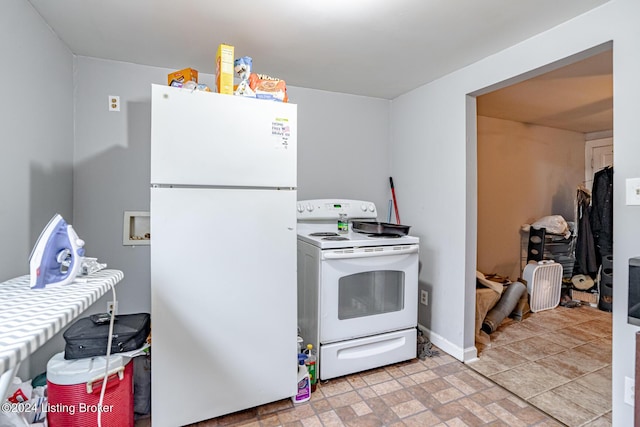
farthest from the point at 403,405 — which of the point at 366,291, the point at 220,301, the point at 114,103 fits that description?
the point at 114,103

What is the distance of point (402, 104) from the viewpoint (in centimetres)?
288

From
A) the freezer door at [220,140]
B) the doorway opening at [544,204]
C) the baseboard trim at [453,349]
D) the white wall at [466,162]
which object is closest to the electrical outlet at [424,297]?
the white wall at [466,162]

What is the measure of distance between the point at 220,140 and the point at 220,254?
575 millimetres

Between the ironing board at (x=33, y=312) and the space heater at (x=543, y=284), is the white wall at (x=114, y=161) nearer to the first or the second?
the ironing board at (x=33, y=312)

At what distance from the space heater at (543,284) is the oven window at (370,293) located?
205 cm

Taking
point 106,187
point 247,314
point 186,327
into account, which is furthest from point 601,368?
point 106,187

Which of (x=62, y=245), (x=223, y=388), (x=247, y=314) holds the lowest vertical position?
(x=223, y=388)

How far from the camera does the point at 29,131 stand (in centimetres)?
157

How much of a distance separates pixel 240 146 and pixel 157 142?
382 millimetres

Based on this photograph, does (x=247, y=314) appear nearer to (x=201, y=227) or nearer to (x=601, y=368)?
(x=201, y=227)

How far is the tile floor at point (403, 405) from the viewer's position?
1.64 metres

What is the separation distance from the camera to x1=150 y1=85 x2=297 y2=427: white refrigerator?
1.49 metres

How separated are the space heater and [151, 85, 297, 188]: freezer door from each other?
3.01 meters

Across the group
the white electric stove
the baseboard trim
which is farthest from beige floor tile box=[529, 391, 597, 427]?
the white electric stove
